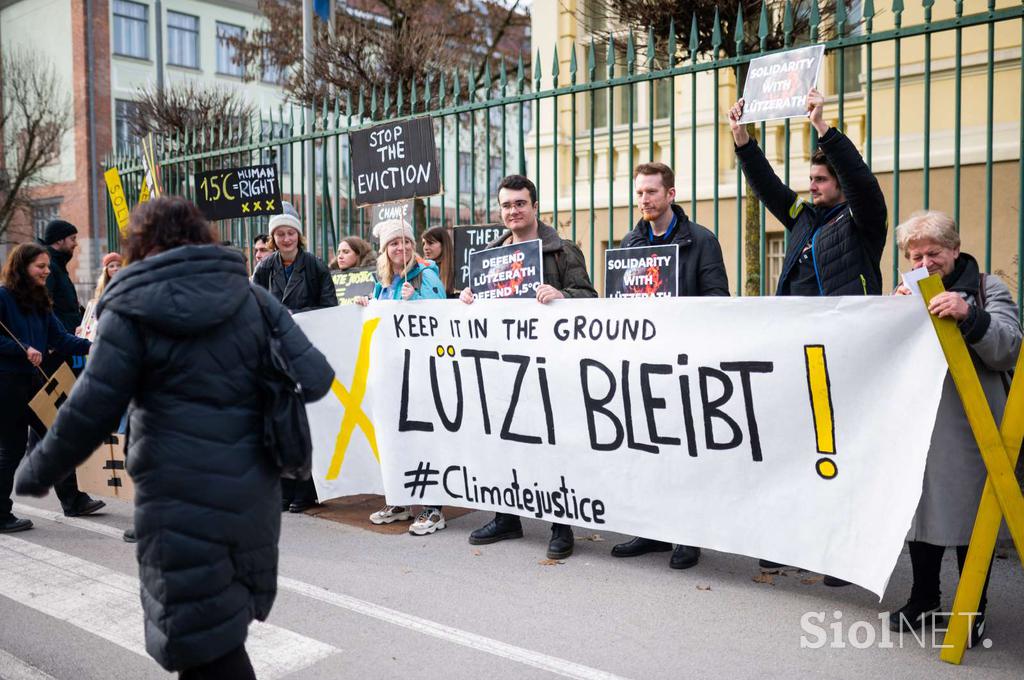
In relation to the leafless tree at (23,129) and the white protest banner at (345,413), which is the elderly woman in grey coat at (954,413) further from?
the leafless tree at (23,129)

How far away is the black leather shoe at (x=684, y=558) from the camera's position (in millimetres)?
5059

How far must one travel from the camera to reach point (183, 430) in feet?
9.17

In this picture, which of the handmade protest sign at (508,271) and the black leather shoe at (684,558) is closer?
the black leather shoe at (684,558)

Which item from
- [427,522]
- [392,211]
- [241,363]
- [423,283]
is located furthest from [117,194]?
[241,363]

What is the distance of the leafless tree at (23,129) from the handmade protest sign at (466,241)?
75.9ft

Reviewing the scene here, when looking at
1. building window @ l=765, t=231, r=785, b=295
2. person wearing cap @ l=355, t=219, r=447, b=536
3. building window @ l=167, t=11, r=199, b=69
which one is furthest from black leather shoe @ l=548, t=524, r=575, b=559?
building window @ l=167, t=11, r=199, b=69

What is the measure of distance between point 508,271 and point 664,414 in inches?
54.1

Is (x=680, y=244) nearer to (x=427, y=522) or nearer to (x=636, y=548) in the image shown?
(x=636, y=548)

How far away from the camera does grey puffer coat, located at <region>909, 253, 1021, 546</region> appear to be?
382 cm

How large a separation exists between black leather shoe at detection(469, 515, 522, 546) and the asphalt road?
0.07 metres

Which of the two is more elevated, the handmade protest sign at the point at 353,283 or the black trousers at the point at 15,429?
the handmade protest sign at the point at 353,283

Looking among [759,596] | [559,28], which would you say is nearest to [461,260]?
[759,596]

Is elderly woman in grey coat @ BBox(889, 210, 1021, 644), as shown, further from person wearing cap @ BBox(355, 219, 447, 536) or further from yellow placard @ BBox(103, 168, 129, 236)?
yellow placard @ BBox(103, 168, 129, 236)

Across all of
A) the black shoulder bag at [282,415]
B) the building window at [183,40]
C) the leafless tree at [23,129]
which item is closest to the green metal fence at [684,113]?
the black shoulder bag at [282,415]
